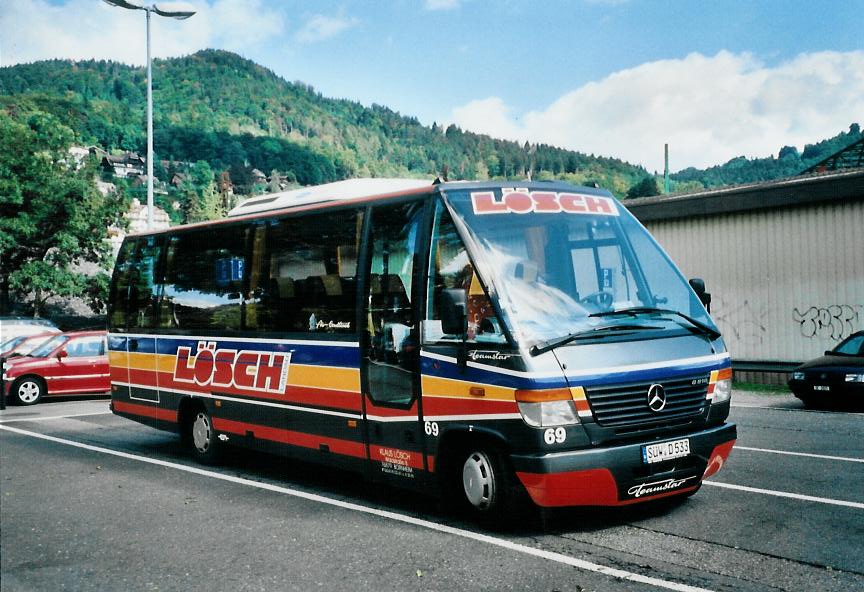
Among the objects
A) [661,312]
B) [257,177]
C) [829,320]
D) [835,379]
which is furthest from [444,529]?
[257,177]

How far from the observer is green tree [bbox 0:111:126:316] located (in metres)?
35.2

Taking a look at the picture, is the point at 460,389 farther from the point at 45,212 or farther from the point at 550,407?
the point at 45,212

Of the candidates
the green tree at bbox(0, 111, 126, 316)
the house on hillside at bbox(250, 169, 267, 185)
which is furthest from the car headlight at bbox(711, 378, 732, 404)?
the house on hillside at bbox(250, 169, 267, 185)

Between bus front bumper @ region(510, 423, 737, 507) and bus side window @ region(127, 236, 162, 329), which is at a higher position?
bus side window @ region(127, 236, 162, 329)

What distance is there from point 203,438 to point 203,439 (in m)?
0.01

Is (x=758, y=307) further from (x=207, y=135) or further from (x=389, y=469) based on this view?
(x=207, y=135)

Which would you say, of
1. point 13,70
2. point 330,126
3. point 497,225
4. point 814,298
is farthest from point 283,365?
point 13,70

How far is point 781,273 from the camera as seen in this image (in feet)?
68.6

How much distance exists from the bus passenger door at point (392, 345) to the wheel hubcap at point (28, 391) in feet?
46.9

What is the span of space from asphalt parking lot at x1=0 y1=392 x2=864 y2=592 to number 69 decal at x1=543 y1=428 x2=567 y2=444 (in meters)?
0.76

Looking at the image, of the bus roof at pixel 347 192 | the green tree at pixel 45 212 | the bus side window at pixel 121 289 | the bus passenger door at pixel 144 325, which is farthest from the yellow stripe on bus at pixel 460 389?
the green tree at pixel 45 212

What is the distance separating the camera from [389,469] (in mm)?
7605

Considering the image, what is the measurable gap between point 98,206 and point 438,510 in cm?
3289

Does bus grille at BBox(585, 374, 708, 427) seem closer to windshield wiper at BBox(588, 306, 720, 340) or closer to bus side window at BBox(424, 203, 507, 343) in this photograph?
windshield wiper at BBox(588, 306, 720, 340)
